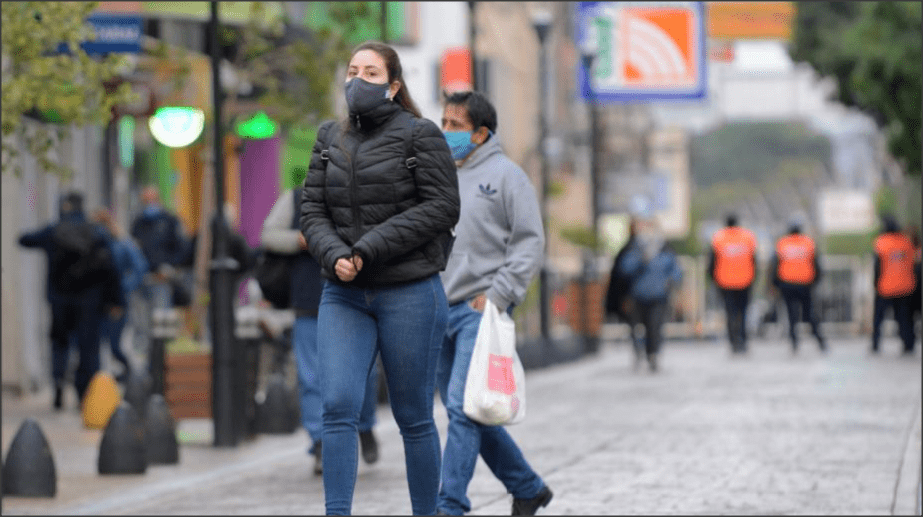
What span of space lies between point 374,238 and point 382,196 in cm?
21

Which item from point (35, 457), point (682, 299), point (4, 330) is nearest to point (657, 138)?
point (682, 299)

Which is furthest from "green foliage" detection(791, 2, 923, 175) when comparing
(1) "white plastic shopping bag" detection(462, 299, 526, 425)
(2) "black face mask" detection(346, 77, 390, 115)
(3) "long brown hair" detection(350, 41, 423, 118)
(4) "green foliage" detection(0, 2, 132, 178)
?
(2) "black face mask" detection(346, 77, 390, 115)

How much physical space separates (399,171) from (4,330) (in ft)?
42.9

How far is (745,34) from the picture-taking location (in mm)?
34844

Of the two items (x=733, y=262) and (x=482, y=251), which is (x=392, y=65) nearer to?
(x=482, y=251)

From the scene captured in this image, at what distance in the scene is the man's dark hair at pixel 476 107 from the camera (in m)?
9.18

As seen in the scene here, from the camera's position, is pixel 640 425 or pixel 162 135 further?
pixel 162 135

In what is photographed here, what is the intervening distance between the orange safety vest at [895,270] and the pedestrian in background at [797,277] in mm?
978

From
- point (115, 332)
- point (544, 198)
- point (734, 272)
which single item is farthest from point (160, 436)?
point (544, 198)

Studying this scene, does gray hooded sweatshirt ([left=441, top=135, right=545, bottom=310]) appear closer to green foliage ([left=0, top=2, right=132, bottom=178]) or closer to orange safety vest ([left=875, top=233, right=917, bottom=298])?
green foliage ([left=0, top=2, right=132, bottom=178])

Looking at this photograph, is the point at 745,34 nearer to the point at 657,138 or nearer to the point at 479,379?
the point at 479,379

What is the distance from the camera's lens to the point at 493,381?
866cm

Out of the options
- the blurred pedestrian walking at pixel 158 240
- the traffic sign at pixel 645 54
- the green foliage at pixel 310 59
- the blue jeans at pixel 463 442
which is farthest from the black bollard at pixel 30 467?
the traffic sign at pixel 645 54

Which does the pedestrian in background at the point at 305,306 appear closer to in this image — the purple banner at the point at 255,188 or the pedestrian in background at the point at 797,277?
the pedestrian in background at the point at 797,277
